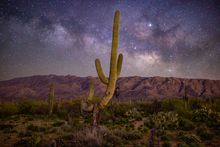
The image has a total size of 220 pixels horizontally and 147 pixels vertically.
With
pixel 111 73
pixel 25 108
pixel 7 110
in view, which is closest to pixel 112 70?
pixel 111 73

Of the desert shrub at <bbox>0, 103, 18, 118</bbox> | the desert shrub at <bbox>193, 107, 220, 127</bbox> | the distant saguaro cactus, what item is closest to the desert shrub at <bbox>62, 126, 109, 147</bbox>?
the distant saguaro cactus

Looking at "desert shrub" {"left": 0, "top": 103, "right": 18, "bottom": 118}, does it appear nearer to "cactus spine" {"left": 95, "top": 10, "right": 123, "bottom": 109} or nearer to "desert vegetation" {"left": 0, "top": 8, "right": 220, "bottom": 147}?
"desert vegetation" {"left": 0, "top": 8, "right": 220, "bottom": 147}

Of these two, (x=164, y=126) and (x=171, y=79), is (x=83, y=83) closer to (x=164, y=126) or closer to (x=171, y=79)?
(x=171, y=79)

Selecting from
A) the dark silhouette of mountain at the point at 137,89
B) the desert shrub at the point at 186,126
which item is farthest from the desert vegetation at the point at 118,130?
the dark silhouette of mountain at the point at 137,89

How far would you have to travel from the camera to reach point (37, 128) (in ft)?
37.6

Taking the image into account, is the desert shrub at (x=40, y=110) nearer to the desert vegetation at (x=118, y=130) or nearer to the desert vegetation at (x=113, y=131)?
the desert vegetation at (x=118, y=130)

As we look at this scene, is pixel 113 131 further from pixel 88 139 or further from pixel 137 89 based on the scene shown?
pixel 137 89

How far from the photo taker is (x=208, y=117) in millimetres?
13516

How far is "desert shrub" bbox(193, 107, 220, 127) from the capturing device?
1233 centimetres

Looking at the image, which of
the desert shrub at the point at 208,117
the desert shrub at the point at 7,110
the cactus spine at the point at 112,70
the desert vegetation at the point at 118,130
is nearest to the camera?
the desert vegetation at the point at 118,130

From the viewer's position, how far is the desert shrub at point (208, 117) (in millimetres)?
12328

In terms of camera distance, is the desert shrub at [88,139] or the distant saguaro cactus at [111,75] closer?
the desert shrub at [88,139]

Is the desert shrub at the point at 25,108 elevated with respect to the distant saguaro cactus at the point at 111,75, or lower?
lower

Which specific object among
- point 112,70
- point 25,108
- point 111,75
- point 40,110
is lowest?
point 40,110
